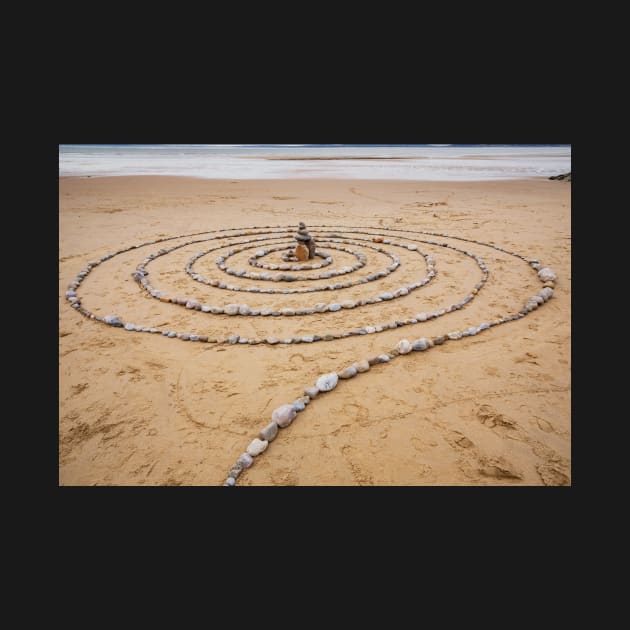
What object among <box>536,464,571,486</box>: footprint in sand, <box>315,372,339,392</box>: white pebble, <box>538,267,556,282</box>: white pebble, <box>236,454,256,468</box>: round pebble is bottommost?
<box>536,464,571,486</box>: footprint in sand

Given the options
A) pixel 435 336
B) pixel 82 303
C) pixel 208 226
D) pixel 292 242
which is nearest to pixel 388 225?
pixel 292 242

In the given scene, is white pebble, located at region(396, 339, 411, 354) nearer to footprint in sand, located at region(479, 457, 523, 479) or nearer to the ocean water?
footprint in sand, located at region(479, 457, 523, 479)

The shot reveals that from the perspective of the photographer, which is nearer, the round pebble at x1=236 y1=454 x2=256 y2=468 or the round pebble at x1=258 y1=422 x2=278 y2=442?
the round pebble at x1=236 y1=454 x2=256 y2=468

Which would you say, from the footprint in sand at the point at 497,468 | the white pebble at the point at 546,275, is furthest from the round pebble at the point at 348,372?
the white pebble at the point at 546,275

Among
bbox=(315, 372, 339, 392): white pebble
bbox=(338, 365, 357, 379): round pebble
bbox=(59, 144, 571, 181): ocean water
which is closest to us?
bbox=(315, 372, 339, 392): white pebble

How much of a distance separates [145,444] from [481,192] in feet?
56.0

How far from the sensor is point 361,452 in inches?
123

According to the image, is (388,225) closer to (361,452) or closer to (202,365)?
(202,365)

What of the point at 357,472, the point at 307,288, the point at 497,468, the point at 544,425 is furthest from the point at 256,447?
the point at 307,288

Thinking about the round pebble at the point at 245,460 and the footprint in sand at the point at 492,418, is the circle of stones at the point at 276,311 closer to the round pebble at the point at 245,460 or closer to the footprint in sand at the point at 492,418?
the footprint in sand at the point at 492,418

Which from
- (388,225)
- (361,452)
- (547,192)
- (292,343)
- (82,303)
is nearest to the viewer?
(361,452)

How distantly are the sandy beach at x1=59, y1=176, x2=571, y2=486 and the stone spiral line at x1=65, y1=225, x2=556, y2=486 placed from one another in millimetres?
96

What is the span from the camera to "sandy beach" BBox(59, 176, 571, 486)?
3020mm

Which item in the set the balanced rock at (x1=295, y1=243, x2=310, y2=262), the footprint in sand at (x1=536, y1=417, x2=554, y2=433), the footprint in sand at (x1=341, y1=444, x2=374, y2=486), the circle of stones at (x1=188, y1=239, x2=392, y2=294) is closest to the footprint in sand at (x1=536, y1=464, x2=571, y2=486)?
the footprint in sand at (x1=536, y1=417, x2=554, y2=433)
